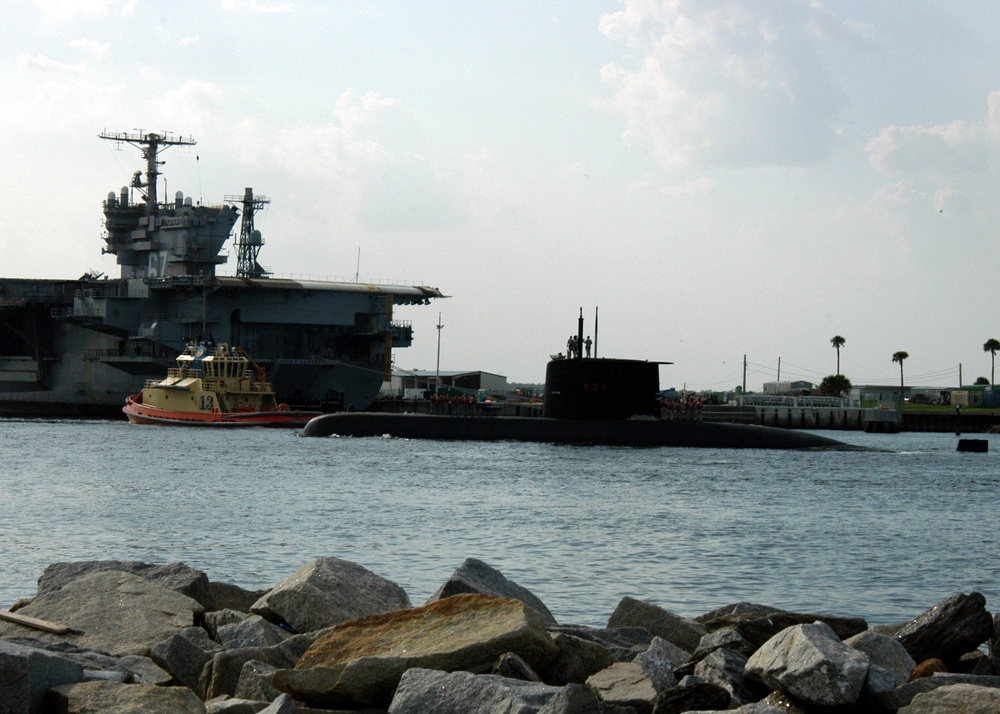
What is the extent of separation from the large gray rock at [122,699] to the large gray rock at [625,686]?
88.5 inches

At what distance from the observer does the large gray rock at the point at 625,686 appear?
682 centimetres

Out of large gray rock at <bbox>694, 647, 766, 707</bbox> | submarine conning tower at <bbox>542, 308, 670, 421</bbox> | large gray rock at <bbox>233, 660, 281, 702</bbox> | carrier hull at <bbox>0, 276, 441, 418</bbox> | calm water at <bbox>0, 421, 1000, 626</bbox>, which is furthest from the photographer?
carrier hull at <bbox>0, 276, 441, 418</bbox>

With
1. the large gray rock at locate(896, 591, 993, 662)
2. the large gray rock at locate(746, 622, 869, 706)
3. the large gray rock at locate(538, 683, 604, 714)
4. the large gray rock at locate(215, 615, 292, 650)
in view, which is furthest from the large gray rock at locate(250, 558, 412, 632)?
the large gray rock at locate(896, 591, 993, 662)

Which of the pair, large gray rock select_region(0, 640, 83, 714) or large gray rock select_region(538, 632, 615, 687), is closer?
large gray rock select_region(0, 640, 83, 714)

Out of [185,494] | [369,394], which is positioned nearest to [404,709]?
[185,494]

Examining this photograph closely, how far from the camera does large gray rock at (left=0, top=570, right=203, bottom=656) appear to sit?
8.32 m

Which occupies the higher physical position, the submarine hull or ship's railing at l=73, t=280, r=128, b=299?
ship's railing at l=73, t=280, r=128, b=299

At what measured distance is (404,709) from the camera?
644 centimetres

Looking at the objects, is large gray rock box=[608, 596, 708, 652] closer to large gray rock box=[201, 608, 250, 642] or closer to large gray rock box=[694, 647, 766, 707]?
large gray rock box=[694, 647, 766, 707]

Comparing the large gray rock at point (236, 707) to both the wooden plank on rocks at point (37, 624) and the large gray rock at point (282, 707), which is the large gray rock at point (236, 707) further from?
the wooden plank on rocks at point (37, 624)

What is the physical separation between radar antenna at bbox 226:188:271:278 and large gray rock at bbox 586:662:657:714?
6474 centimetres

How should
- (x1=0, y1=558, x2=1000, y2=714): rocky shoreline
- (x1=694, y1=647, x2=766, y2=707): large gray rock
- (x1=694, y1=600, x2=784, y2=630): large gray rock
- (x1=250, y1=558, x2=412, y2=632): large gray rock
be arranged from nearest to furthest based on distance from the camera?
1. (x1=0, y1=558, x2=1000, y2=714): rocky shoreline
2. (x1=694, y1=647, x2=766, y2=707): large gray rock
3. (x1=250, y1=558, x2=412, y2=632): large gray rock
4. (x1=694, y1=600, x2=784, y2=630): large gray rock

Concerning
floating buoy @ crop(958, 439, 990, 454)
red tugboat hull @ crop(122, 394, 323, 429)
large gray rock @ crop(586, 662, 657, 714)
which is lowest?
large gray rock @ crop(586, 662, 657, 714)

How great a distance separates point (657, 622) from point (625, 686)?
2.08 meters
